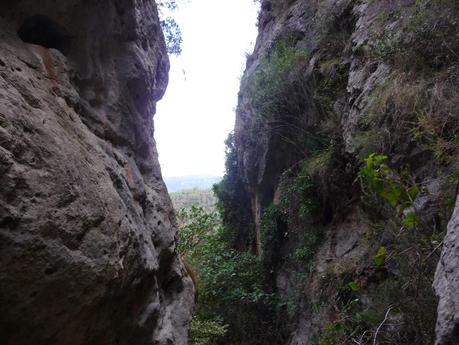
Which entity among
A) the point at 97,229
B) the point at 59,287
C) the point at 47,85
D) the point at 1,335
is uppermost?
the point at 47,85

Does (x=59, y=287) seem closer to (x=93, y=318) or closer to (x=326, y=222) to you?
(x=93, y=318)

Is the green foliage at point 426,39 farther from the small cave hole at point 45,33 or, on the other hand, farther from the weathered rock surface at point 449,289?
the small cave hole at point 45,33

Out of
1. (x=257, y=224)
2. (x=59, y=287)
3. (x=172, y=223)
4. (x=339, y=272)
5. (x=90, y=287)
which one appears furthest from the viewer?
(x=257, y=224)

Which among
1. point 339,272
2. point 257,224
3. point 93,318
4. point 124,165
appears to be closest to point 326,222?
point 339,272

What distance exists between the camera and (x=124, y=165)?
4.52 m

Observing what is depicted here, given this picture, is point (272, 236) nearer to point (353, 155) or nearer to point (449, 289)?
point (353, 155)

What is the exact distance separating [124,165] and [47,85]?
1.25 meters

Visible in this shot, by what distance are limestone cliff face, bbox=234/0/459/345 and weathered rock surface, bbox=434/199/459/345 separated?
1 centimetres

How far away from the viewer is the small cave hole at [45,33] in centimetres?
400

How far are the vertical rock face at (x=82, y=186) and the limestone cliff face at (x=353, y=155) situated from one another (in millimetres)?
2009

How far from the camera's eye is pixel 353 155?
6.81m

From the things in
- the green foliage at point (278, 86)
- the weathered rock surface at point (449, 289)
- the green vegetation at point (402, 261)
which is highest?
the green foliage at point (278, 86)

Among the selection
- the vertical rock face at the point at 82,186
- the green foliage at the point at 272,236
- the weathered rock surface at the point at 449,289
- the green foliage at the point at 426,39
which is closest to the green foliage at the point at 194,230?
the green foliage at the point at 272,236

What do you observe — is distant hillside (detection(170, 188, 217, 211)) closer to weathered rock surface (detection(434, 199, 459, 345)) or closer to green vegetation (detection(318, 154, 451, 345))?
green vegetation (detection(318, 154, 451, 345))
